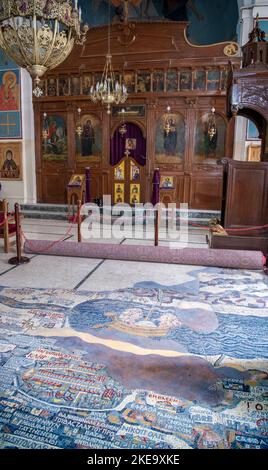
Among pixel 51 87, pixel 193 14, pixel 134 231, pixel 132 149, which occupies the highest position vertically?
pixel 193 14

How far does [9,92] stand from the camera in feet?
39.3

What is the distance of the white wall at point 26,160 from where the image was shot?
11.9 meters

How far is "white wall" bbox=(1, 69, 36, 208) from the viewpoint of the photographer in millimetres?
11859

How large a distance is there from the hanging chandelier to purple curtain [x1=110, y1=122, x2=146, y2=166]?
7.29m

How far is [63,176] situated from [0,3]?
8.23 m

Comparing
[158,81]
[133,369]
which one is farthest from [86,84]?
[133,369]

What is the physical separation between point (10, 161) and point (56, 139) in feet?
6.07

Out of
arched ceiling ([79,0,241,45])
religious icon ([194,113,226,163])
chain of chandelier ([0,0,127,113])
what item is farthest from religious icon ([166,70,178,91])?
chain of chandelier ([0,0,127,113])

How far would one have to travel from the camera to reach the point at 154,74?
10.9 meters

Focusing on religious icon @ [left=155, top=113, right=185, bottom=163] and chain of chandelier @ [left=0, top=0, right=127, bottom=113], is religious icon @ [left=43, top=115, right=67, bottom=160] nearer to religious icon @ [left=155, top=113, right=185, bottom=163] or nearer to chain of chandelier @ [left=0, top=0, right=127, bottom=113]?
religious icon @ [left=155, top=113, right=185, bottom=163]

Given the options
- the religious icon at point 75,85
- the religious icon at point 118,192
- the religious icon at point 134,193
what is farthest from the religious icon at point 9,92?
the religious icon at point 134,193

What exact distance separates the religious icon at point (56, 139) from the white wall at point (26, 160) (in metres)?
0.58

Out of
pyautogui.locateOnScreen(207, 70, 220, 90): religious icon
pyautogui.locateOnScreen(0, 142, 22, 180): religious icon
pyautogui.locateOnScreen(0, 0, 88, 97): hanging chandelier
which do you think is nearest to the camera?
pyautogui.locateOnScreen(0, 0, 88, 97): hanging chandelier

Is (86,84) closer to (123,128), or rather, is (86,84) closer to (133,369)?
(123,128)
